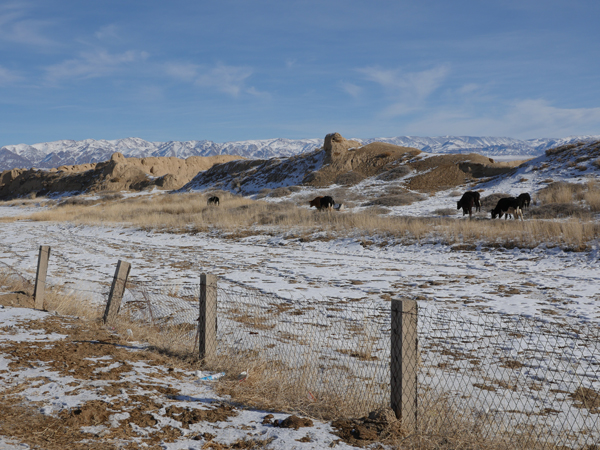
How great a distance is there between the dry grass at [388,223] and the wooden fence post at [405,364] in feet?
35.9

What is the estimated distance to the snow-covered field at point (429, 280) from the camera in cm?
482

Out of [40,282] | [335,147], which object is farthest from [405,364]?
[335,147]

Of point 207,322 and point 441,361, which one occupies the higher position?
point 207,322

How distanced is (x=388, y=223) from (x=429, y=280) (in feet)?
24.4

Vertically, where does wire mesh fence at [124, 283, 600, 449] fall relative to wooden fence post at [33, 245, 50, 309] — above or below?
below

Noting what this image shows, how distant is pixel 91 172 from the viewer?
67562 mm

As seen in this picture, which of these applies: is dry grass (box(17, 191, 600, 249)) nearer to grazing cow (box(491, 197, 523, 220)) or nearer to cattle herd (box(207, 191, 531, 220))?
cattle herd (box(207, 191, 531, 220))

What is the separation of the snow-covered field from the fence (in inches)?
1.3

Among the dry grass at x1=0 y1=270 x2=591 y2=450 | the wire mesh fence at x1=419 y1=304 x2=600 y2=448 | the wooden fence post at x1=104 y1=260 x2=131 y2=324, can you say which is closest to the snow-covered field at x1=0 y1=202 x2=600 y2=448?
the wire mesh fence at x1=419 y1=304 x2=600 y2=448

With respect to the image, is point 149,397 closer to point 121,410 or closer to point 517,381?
point 121,410

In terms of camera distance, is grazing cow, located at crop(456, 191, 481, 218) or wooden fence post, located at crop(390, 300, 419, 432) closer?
wooden fence post, located at crop(390, 300, 419, 432)

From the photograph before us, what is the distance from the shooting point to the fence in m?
3.61

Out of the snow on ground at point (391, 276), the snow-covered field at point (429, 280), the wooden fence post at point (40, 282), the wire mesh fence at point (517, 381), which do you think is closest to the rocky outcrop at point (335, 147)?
the snow on ground at point (391, 276)

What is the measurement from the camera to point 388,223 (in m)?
17.7
